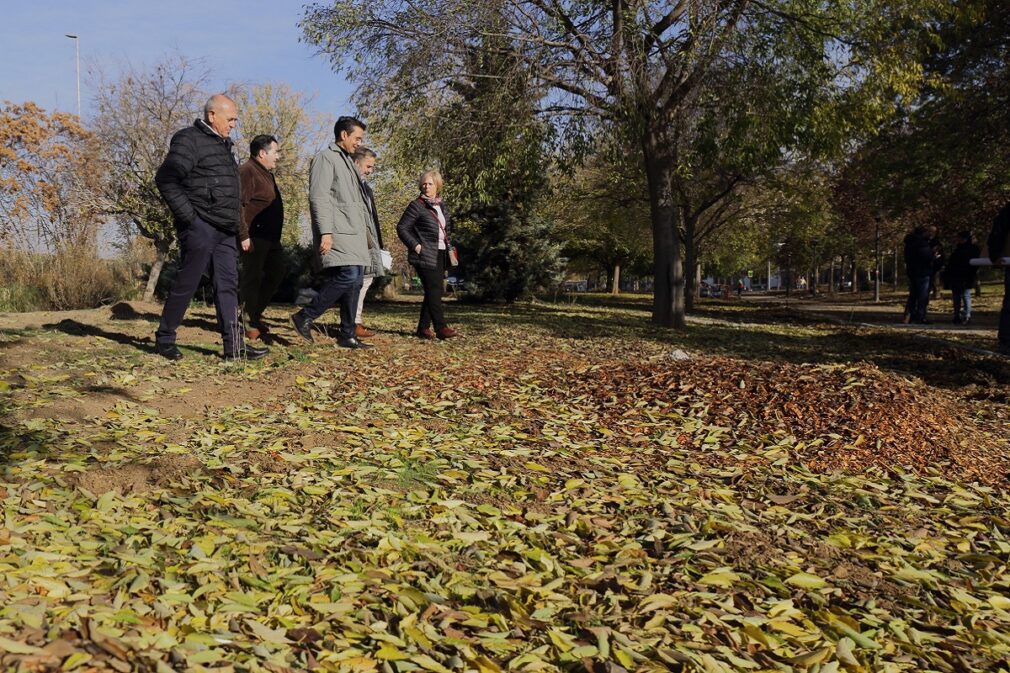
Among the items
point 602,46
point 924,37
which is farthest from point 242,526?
point 924,37

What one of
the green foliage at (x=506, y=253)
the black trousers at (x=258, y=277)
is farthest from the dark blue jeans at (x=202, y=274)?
the green foliage at (x=506, y=253)

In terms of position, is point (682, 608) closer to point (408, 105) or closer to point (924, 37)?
point (408, 105)

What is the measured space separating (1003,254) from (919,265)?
24.0 feet

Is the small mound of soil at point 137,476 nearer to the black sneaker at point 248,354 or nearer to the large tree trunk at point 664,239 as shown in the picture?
the black sneaker at point 248,354

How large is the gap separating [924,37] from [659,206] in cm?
687

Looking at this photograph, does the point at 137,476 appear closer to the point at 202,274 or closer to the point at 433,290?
the point at 202,274

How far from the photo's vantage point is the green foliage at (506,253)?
68.8ft

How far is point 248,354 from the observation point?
6449 millimetres

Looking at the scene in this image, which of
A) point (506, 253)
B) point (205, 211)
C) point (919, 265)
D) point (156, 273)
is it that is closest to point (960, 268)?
point (919, 265)

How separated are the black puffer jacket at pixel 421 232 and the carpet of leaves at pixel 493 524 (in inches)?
114

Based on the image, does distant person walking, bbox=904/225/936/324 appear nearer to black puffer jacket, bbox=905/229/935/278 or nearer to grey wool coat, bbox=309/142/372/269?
black puffer jacket, bbox=905/229/935/278

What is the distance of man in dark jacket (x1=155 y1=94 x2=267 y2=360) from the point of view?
5840 millimetres

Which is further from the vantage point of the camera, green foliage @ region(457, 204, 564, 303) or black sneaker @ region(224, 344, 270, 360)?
green foliage @ region(457, 204, 564, 303)

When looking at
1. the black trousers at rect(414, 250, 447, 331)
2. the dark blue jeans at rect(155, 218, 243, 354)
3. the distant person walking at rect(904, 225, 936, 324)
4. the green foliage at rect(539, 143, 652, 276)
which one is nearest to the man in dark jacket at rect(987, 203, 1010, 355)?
the distant person walking at rect(904, 225, 936, 324)
